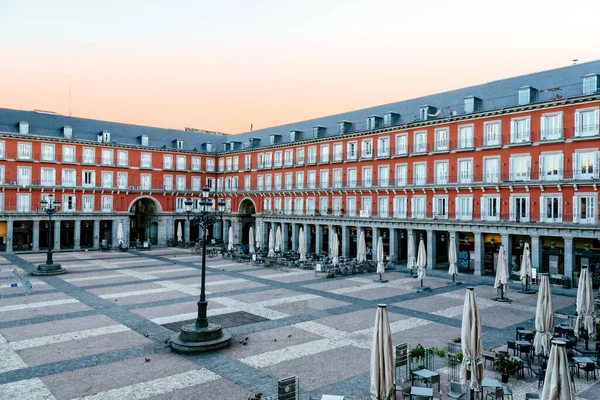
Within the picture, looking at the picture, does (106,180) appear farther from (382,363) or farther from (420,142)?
(382,363)

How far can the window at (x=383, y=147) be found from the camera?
43.8 m

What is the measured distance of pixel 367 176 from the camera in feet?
150

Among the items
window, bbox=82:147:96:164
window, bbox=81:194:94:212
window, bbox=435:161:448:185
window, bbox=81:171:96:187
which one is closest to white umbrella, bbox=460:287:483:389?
window, bbox=435:161:448:185

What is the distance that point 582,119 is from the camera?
102ft

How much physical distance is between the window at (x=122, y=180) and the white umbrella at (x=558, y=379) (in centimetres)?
5579

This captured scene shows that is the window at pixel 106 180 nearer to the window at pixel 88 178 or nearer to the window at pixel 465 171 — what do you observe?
the window at pixel 88 178

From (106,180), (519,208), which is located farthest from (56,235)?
(519,208)

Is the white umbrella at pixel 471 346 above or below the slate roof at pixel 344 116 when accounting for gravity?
below

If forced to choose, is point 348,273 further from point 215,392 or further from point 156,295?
point 215,392

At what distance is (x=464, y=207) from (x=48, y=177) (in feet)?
151

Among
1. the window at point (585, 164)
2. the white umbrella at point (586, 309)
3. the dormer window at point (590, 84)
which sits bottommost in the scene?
the white umbrella at point (586, 309)

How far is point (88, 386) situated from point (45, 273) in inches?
919

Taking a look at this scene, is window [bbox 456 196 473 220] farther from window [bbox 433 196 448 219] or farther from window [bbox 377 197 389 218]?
window [bbox 377 197 389 218]

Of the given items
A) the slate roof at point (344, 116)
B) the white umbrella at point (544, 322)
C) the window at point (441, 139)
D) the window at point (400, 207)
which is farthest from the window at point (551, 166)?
the white umbrella at point (544, 322)
